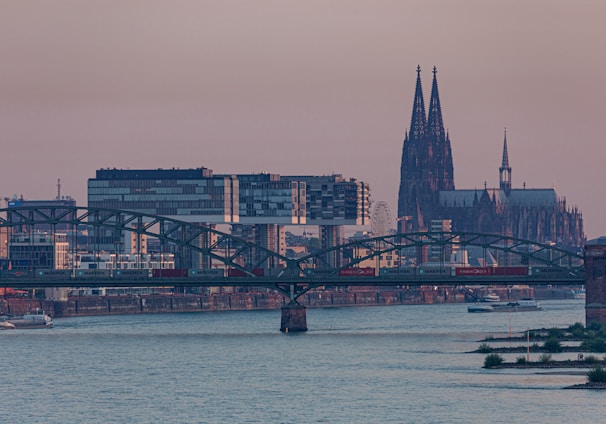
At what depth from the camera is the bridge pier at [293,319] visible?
182m

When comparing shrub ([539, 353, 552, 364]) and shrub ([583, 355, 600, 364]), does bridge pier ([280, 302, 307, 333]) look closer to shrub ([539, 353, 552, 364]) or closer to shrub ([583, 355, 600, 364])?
shrub ([539, 353, 552, 364])

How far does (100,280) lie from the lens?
179 meters

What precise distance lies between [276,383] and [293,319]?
63257 millimetres

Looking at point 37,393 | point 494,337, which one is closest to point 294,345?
point 494,337

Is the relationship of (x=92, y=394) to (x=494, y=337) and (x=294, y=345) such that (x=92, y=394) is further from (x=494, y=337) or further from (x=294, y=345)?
(x=494, y=337)

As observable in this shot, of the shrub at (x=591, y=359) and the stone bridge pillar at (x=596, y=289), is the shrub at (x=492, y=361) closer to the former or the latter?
the shrub at (x=591, y=359)

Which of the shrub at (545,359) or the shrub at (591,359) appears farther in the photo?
the shrub at (545,359)

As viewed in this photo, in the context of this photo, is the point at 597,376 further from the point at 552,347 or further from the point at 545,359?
the point at 552,347

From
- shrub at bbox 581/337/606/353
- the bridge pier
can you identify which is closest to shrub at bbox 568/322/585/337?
shrub at bbox 581/337/606/353

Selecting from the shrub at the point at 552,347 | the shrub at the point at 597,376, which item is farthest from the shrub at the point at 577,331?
the shrub at the point at 597,376

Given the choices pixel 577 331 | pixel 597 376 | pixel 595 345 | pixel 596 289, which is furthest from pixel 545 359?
pixel 596 289

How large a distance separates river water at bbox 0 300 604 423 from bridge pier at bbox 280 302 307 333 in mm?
10202

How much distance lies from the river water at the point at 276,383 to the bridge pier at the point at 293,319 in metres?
10.2

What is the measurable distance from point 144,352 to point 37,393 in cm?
3767
